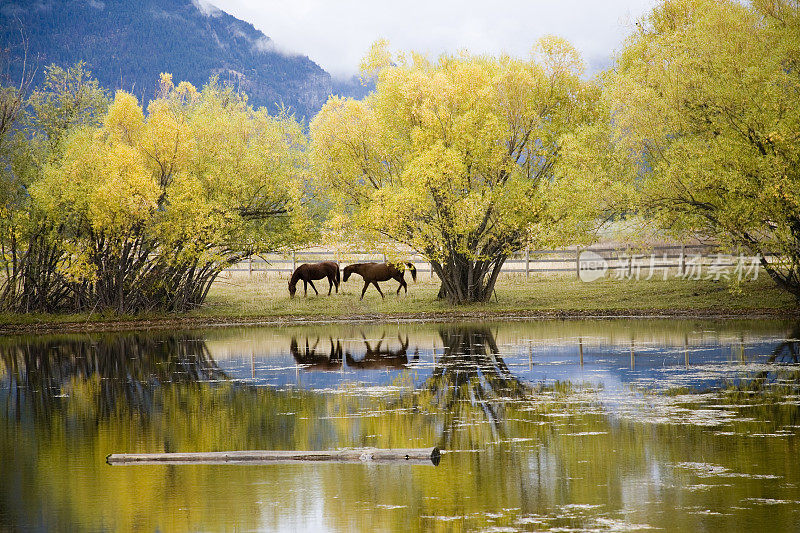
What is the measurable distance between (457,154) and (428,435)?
22.0m

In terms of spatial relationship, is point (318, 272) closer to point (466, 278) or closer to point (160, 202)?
point (466, 278)

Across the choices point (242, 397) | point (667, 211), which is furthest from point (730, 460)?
Answer: point (667, 211)

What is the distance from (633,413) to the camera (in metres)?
12.8

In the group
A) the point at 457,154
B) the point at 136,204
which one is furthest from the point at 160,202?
the point at 457,154

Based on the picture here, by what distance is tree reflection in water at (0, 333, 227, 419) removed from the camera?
16078mm

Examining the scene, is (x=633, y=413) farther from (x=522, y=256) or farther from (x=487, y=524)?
(x=522, y=256)

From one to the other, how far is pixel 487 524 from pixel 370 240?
2695cm

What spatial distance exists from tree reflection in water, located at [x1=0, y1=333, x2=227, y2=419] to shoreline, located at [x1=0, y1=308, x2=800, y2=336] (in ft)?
10.4

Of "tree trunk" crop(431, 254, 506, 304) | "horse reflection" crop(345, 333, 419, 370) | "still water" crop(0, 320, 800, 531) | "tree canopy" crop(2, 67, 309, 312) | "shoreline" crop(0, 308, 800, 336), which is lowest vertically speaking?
"still water" crop(0, 320, 800, 531)

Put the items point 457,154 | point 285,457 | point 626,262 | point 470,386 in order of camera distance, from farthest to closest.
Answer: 1. point 626,262
2. point 457,154
3. point 470,386
4. point 285,457

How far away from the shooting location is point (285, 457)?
10.5 m

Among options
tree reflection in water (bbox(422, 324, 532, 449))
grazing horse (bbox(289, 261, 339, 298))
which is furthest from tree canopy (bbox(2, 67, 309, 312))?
tree reflection in water (bbox(422, 324, 532, 449))

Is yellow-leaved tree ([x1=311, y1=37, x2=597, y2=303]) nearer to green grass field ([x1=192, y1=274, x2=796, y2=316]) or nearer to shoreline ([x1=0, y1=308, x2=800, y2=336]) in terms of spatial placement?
green grass field ([x1=192, y1=274, x2=796, y2=316])

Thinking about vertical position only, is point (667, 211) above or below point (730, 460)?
above
